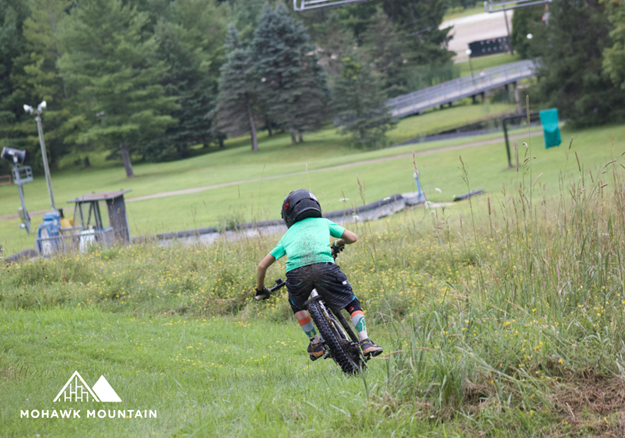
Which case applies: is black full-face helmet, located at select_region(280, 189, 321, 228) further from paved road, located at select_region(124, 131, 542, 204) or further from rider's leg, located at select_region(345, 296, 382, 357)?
paved road, located at select_region(124, 131, 542, 204)

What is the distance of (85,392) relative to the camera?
4352 mm

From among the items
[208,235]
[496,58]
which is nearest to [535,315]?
[208,235]

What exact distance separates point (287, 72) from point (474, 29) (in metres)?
53.5

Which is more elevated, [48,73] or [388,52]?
[48,73]

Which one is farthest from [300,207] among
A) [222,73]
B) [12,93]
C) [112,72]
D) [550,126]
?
[12,93]

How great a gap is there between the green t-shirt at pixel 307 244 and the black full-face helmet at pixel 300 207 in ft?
0.19

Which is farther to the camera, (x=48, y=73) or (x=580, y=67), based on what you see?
(x=48, y=73)

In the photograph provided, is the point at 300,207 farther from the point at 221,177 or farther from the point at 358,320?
the point at 221,177

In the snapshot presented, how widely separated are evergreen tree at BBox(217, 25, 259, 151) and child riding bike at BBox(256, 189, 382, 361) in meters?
43.1

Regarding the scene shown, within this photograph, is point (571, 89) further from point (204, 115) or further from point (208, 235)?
point (204, 115)

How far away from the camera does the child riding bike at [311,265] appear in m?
4.37

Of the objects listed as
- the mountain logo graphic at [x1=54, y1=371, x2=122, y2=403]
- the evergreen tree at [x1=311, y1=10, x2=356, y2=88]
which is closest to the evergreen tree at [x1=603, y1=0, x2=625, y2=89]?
the mountain logo graphic at [x1=54, y1=371, x2=122, y2=403]

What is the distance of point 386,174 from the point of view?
24312mm

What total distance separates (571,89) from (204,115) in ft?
114
